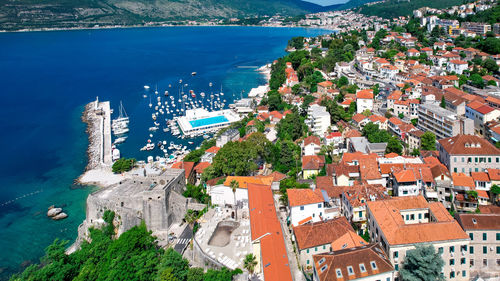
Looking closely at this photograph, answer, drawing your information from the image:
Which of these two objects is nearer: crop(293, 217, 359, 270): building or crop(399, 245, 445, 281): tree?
crop(399, 245, 445, 281): tree

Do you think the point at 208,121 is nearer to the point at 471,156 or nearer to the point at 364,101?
the point at 364,101

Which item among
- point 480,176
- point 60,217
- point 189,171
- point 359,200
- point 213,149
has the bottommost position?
point 60,217

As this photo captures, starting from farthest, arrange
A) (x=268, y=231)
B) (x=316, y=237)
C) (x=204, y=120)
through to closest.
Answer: (x=204, y=120) < (x=268, y=231) < (x=316, y=237)

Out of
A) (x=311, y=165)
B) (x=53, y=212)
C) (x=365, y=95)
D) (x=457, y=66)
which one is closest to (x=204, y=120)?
(x=365, y=95)

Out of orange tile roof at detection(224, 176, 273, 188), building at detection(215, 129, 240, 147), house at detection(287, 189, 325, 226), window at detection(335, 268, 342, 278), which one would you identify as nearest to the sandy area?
building at detection(215, 129, 240, 147)

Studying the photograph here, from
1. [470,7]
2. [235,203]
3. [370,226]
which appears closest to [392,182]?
[370,226]

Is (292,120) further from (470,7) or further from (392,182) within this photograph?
(470,7)

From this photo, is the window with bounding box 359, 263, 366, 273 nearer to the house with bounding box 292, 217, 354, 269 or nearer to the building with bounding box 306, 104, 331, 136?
the house with bounding box 292, 217, 354, 269
